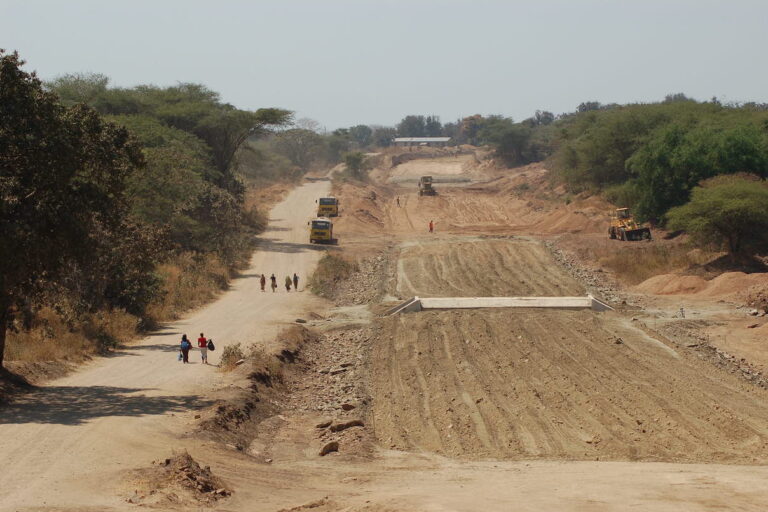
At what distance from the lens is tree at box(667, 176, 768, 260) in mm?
44719

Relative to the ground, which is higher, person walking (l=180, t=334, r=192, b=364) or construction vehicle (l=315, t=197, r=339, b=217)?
construction vehicle (l=315, t=197, r=339, b=217)

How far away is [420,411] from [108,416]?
24.7 feet

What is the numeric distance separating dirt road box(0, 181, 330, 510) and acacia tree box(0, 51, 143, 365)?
291cm

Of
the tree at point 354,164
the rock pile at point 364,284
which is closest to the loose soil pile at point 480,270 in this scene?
the rock pile at point 364,284

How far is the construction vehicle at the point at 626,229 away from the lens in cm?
5647

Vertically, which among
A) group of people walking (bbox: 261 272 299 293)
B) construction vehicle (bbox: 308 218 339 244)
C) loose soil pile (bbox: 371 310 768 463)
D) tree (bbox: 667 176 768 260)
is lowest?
loose soil pile (bbox: 371 310 768 463)

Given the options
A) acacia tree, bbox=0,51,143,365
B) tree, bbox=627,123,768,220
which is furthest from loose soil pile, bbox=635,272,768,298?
acacia tree, bbox=0,51,143,365

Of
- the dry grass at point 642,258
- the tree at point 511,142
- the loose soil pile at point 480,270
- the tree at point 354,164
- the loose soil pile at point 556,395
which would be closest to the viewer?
the loose soil pile at point 556,395

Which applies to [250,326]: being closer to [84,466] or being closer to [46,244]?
[46,244]

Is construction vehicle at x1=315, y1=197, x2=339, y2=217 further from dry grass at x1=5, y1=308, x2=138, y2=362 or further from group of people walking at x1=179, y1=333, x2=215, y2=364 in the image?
group of people walking at x1=179, y1=333, x2=215, y2=364

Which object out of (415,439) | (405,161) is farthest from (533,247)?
(405,161)

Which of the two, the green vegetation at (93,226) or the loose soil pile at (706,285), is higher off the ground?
the green vegetation at (93,226)

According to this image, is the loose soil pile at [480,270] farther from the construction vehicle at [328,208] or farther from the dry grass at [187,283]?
the construction vehicle at [328,208]

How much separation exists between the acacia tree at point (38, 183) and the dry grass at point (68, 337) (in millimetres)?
3890
